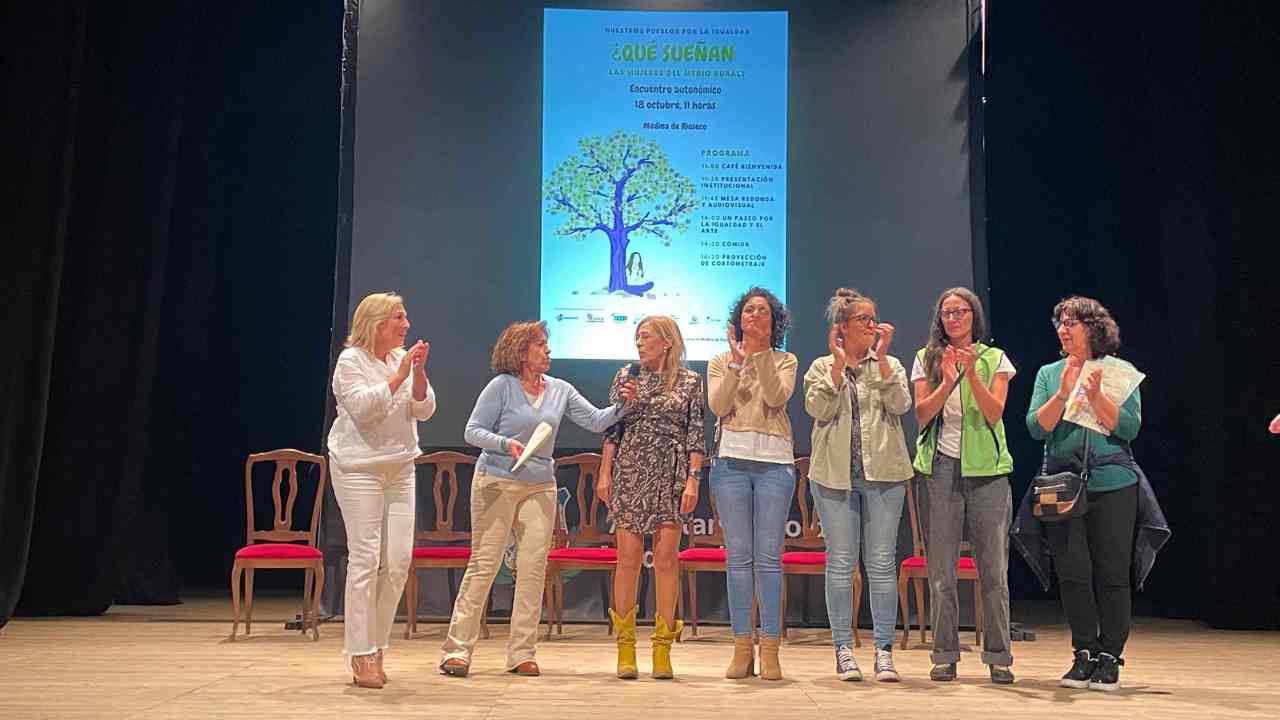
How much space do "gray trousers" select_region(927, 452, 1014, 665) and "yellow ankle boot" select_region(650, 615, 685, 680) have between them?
0.98 metres

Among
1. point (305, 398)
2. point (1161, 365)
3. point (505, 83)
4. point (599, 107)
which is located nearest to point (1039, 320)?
point (1161, 365)

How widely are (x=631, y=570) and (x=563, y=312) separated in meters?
2.54

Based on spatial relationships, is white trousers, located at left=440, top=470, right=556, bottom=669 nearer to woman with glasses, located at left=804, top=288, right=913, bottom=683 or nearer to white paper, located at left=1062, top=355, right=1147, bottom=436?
woman with glasses, located at left=804, top=288, right=913, bottom=683

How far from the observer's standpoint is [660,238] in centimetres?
689

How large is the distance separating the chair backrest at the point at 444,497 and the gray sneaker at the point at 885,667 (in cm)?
269

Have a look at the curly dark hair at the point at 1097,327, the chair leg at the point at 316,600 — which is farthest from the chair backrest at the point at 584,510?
the curly dark hair at the point at 1097,327

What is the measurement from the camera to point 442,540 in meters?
6.54

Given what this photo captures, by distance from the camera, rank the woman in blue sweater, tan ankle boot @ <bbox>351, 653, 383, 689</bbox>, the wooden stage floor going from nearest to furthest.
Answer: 1. the wooden stage floor
2. tan ankle boot @ <bbox>351, 653, 383, 689</bbox>
3. the woman in blue sweater

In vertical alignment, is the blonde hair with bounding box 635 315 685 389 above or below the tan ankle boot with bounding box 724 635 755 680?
above

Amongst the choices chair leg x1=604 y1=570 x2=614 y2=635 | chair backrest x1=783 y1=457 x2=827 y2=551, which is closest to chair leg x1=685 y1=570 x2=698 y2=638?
chair leg x1=604 y1=570 x2=614 y2=635

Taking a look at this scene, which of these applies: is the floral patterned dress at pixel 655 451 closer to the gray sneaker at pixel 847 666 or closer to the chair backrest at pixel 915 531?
the gray sneaker at pixel 847 666

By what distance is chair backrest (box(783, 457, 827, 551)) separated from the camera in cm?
653

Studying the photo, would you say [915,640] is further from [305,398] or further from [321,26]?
[321,26]

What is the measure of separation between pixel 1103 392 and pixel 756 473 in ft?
4.20
